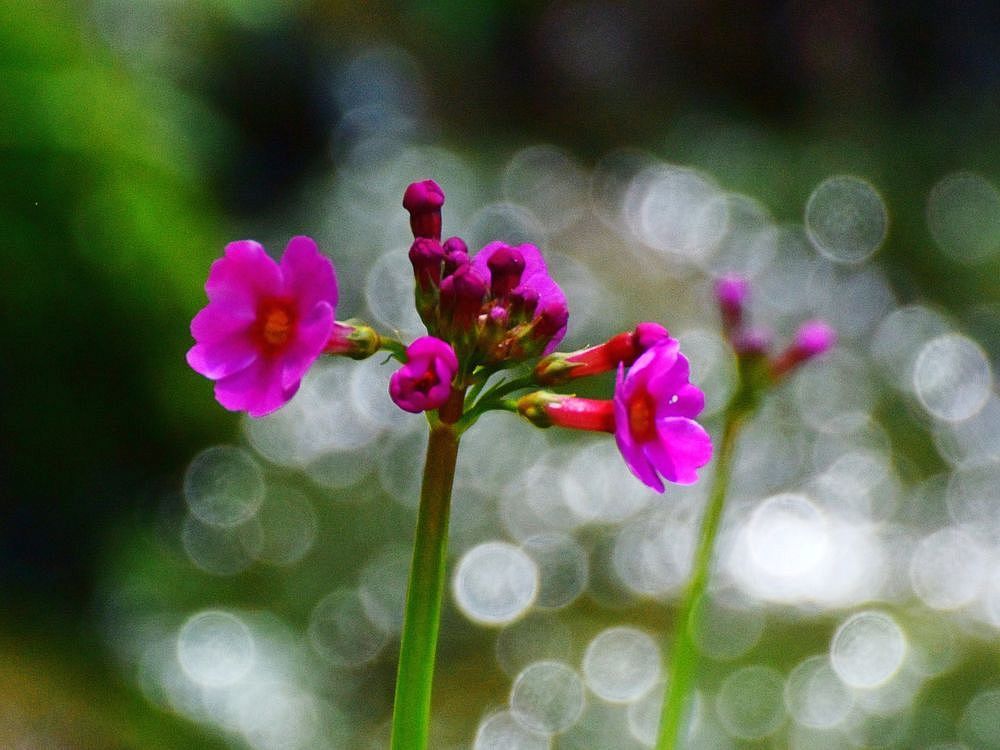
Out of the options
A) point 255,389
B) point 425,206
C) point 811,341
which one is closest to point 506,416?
point 811,341

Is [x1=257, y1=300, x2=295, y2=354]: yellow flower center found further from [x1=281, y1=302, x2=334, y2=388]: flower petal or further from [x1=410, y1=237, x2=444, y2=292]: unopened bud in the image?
[x1=410, y1=237, x2=444, y2=292]: unopened bud

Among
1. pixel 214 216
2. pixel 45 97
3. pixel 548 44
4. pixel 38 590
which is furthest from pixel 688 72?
pixel 38 590

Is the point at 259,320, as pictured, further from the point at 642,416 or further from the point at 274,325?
the point at 642,416

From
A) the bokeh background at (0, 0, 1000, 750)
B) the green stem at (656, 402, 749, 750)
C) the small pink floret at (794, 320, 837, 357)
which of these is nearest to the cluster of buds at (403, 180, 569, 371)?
the green stem at (656, 402, 749, 750)

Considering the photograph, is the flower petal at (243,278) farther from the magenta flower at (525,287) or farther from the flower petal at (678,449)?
the flower petal at (678,449)

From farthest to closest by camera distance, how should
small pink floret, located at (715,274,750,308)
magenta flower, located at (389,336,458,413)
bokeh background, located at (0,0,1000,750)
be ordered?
bokeh background, located at (0,0,1000,750) → small pink floret, located at (715,274,750,308) → magenta flower, located at (389,336,458,413)

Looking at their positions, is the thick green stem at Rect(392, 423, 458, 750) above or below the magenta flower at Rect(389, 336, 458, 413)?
below

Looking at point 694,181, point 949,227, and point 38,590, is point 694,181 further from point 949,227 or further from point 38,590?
point 38,590

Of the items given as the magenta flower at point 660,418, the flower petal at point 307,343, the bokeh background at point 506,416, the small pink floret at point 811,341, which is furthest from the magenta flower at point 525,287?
the bokeh background at point 506,416
